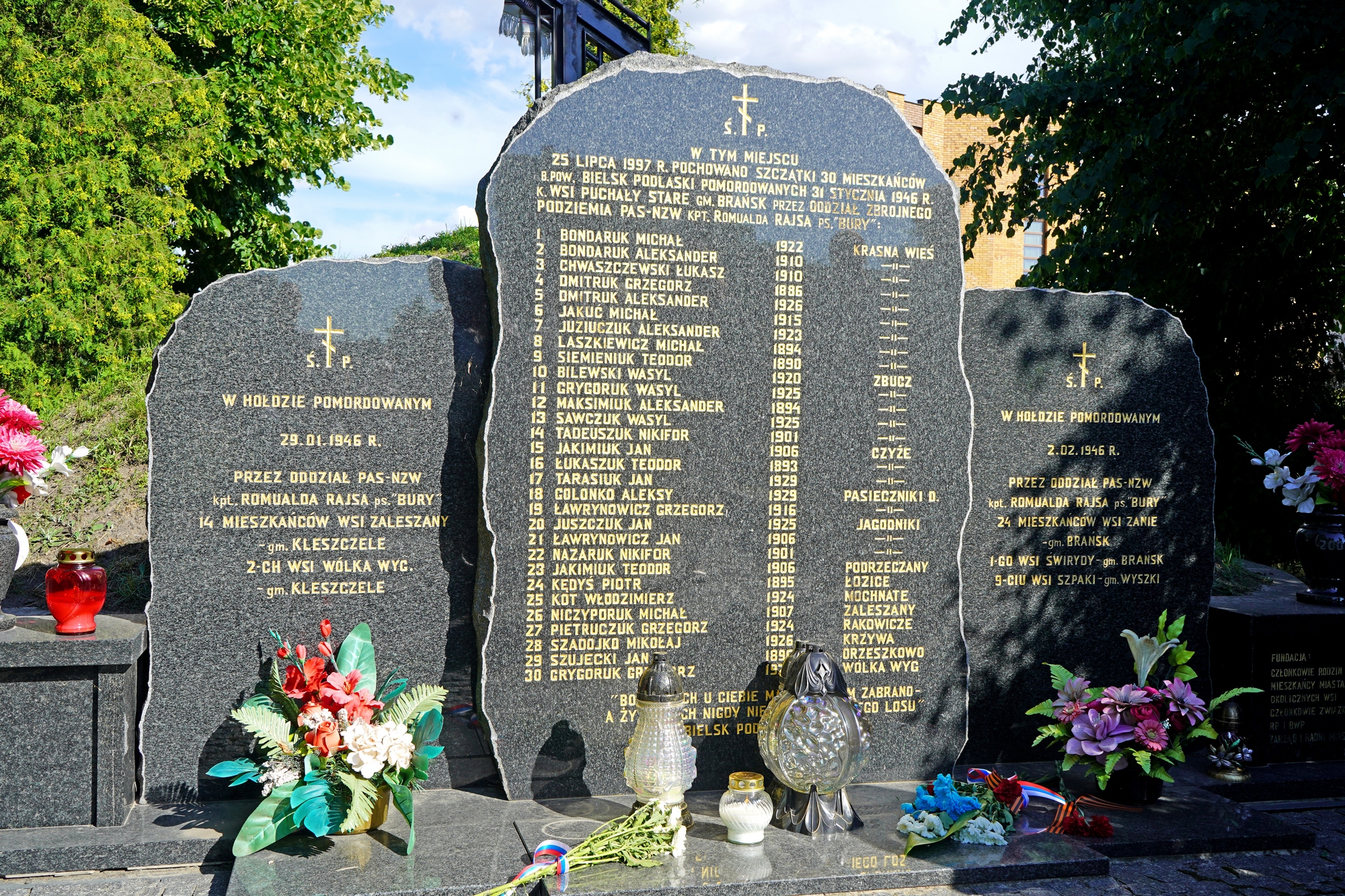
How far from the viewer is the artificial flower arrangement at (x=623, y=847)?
460 centimetres

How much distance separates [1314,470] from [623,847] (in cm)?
540

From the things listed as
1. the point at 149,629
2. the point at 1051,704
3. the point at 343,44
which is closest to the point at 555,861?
the point at 149,629

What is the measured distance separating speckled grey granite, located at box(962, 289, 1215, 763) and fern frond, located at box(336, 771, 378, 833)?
12.3ft

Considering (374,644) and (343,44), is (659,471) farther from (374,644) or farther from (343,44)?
(343,44)

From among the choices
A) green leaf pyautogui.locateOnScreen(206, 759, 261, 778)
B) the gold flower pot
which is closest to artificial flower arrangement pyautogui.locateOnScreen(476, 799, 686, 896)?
the gold flower pot

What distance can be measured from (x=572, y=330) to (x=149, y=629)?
9.19 ft

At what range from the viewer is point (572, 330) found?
5656 millimetres

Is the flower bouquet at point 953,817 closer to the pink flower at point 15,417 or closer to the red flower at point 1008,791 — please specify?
the red flower at point 1008,791

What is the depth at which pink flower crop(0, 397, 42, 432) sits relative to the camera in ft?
17.9

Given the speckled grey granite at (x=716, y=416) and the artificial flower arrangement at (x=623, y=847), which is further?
the speckled grey granite at (x=716, y=416)

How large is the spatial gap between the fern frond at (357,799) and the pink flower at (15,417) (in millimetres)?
2657

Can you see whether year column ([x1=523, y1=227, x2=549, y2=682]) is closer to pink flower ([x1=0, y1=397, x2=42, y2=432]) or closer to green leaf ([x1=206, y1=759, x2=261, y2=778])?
green leaf ([x1=206, y1=759, x2=261, y2=778])

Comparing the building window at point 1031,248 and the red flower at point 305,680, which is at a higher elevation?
the building window at point 1031,248

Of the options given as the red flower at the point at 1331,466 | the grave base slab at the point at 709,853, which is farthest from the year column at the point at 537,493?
the red flower at the point at 1331,466
